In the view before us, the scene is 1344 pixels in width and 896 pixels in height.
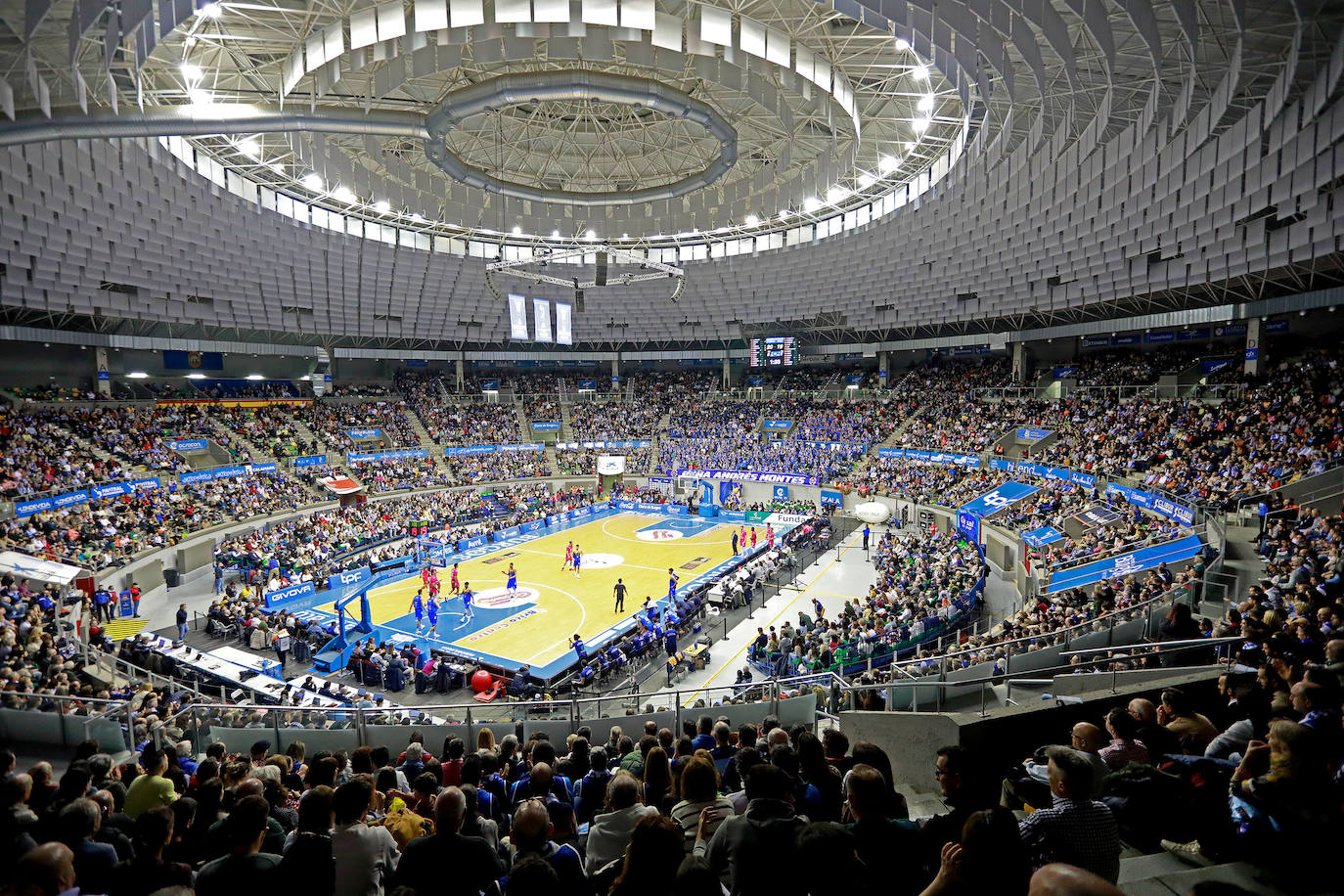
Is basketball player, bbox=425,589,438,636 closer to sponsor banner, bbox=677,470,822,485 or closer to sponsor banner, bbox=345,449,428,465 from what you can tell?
sponsor banner, bbox=345,449,428,465

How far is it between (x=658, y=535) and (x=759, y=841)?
33483mm

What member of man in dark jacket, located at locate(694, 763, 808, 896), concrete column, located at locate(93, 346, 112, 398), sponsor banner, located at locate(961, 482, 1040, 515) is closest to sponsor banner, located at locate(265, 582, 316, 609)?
concrete column, located at locate(93, 346, 112, 398)

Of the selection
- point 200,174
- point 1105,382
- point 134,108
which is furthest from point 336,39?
point 1105,382

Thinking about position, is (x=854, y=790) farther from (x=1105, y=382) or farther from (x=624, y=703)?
(x=1105, y=382)

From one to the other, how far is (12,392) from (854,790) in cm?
4403

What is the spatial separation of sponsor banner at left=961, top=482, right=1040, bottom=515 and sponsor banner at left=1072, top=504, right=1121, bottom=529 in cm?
465

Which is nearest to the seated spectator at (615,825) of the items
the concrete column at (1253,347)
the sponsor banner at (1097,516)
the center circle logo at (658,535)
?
the sponsor banner at (1097,516)

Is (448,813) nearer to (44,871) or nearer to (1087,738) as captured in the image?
(44,871)

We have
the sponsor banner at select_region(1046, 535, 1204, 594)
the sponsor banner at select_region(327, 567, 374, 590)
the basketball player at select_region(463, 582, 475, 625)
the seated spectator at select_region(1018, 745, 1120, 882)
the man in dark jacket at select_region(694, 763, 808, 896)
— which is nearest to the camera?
the man in dark jacket at select_region(694, 763, 808, 896)

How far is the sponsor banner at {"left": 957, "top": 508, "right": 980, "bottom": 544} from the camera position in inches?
1027

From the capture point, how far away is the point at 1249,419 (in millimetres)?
24500

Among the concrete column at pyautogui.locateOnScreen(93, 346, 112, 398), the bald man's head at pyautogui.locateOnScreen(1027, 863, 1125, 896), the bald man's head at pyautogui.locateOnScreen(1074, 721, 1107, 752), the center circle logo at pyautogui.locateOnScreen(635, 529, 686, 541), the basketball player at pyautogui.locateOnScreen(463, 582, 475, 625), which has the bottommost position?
the center circle logo at pyautogui.locateOnScreen(635, 529, 686, 541)

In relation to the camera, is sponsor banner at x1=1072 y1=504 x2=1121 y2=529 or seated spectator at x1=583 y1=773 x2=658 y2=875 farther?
sponsor banner at x1=1072 y1=504 x2=1121 y2=529

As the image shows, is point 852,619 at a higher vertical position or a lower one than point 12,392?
lower
